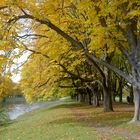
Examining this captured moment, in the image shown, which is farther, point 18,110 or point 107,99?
point 18,110

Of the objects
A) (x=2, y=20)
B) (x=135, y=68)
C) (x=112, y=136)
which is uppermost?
(x=2, y=20)

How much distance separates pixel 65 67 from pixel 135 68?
13.3 metres

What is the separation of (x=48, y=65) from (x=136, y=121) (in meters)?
13.2

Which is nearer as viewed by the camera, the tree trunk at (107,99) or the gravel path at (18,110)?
the tree trunk at (107,99)

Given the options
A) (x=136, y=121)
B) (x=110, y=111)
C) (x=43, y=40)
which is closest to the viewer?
(x=136, y=121)

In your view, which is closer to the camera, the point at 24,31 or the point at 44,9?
the point at 44,9

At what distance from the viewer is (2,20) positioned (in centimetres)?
1761

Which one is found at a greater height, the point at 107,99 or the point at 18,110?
the point at 107,99

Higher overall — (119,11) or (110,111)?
(119,11)

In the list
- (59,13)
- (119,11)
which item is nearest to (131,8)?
(119,11)

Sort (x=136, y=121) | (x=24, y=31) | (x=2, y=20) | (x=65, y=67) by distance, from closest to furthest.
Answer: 1. (x=2, y=20)
2. (x=136, y=121)
3. (x=24, y=31)
4. (x=65, y=67)

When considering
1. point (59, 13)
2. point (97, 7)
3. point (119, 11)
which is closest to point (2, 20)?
point (59, 13)

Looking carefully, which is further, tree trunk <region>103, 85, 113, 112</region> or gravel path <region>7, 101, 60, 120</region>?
gravel path <region>7, 101, 60, 120</region>

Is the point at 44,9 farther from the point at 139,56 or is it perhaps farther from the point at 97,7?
the point at 139,56
